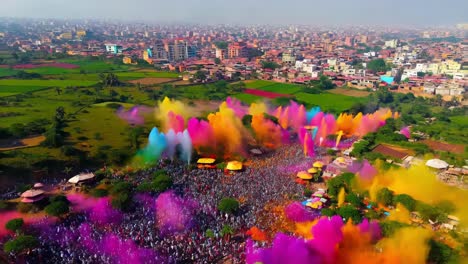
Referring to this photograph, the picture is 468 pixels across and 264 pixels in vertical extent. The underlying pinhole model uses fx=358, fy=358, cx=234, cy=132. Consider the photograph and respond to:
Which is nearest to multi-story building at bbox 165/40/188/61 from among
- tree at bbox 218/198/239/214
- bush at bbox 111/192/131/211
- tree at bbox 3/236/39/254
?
bush at bbox 111/192/131/211

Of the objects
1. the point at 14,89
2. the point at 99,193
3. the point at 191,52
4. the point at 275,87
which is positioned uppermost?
the point at 191,52

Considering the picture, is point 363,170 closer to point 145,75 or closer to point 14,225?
point 14,225

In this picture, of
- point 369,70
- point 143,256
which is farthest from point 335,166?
point 369,70

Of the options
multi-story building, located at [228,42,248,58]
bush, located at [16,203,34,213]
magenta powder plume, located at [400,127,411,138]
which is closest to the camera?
bush, located at [16,203,34,213]

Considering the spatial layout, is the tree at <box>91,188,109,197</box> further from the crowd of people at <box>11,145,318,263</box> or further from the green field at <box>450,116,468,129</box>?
the green field at <box>450,116,468,129</box>

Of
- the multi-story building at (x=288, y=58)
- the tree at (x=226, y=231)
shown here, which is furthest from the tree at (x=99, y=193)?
the multi-story building at (x=288, y=58)

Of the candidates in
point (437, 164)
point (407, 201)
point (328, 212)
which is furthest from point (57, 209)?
point (437, 164)

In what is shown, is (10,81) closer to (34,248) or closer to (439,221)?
(34,248)
